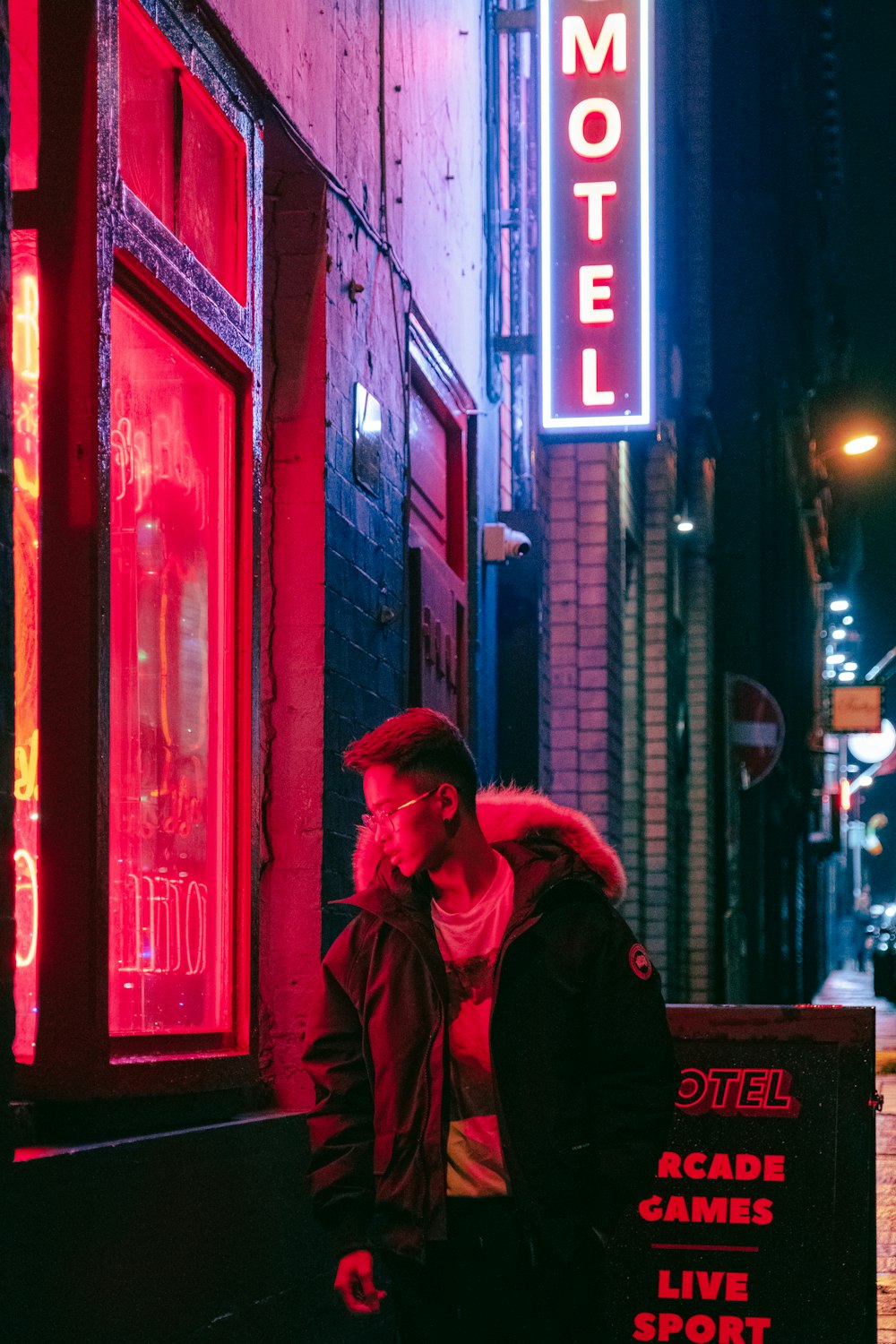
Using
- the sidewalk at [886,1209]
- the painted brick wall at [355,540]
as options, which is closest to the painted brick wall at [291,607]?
the painted brick wall at [355,540]

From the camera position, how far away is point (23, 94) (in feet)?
14.8

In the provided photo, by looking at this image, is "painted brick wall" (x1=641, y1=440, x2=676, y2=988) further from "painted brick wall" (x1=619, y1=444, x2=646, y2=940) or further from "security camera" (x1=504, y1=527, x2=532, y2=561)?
"security camera" (x1=504, y1=527, x2=532, y2=561)

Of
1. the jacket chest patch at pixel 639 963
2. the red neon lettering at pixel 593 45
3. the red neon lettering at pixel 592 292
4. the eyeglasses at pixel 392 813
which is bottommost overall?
the jacket chest patch at pixel 639 963

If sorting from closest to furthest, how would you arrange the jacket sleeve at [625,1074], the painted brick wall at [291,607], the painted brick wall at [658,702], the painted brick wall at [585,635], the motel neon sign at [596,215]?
the jacket sleeve at [625,1074] < the painted brick wall at [291,607] < the motel neon sign at [596,215] < the painted brick wall at [585,635] < the painted brick wall at [658,702]

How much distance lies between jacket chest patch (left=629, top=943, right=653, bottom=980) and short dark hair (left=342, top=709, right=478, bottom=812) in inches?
17.3

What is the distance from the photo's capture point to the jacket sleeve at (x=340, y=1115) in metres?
3.44

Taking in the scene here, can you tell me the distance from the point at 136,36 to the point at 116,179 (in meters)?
0.70

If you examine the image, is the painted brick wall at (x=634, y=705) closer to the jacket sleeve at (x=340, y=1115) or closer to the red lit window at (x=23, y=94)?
the red lit window at (x=23, y=94)

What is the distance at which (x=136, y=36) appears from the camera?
200 inches

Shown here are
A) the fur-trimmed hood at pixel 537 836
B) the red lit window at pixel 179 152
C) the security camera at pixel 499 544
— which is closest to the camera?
the fur-trimmed hood at pixel 537 836

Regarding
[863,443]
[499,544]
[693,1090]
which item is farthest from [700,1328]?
[863,443]

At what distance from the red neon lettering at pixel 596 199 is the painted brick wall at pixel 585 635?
111 inches

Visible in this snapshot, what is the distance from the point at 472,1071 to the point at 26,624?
5.39ft

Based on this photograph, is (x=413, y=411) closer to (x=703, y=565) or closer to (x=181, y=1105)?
(x=181, y=1105)
